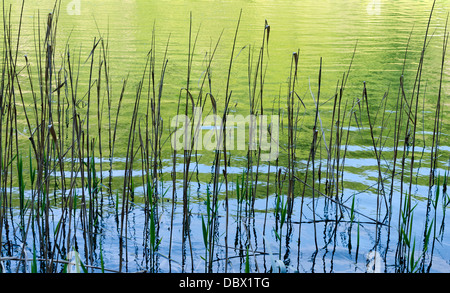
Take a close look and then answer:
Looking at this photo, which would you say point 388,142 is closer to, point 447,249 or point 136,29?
point 447,249

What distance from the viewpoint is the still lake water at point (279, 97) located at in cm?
362

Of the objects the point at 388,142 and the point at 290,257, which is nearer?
the point at 290,257

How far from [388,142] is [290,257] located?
358 centimetres

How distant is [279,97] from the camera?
4.55 meters

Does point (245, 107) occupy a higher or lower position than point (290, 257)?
higher

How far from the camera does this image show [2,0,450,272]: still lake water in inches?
142

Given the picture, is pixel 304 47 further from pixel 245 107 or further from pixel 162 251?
pixel 162 251

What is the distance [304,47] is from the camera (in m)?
15.2

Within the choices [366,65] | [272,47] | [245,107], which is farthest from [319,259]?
[272,47]

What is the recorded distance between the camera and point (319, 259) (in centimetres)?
357
